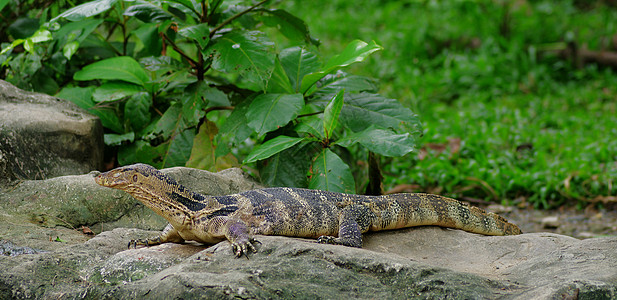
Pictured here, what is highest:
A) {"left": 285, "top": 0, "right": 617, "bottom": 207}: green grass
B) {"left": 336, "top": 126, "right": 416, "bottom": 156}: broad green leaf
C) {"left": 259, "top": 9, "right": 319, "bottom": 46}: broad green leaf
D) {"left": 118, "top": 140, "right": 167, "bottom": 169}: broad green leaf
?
{"left": 259, "top": 9, "right": 319, "bottom": 46}: broad green leaf

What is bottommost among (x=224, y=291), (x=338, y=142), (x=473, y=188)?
(x=473, y=188)

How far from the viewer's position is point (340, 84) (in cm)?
561

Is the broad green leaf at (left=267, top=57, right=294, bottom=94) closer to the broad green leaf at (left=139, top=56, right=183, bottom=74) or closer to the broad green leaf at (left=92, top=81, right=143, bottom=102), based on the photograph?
the broad green leaf at (left=139, top=56, right=183, bottom=74)

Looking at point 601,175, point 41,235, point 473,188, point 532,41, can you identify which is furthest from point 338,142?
point 532,41

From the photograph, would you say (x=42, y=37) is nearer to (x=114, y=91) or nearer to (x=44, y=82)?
(x=44, y=82)

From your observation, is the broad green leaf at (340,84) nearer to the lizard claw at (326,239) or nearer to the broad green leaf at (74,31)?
the lizard claw at (326,239)

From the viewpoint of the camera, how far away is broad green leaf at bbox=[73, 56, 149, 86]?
18.8ft

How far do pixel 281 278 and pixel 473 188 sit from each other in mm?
4743

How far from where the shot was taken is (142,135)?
18.8 feet

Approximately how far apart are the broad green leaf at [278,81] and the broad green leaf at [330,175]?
814 mm

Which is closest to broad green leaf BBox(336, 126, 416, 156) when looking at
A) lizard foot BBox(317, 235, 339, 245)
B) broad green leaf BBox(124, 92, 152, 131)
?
lizard foot BBox(317, 235, 339, 245)

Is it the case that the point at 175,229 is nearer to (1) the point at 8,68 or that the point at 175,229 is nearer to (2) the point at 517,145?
(1) the point at 8,68

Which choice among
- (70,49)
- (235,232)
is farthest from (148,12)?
(235,232)

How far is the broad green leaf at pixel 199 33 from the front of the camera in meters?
5.13
